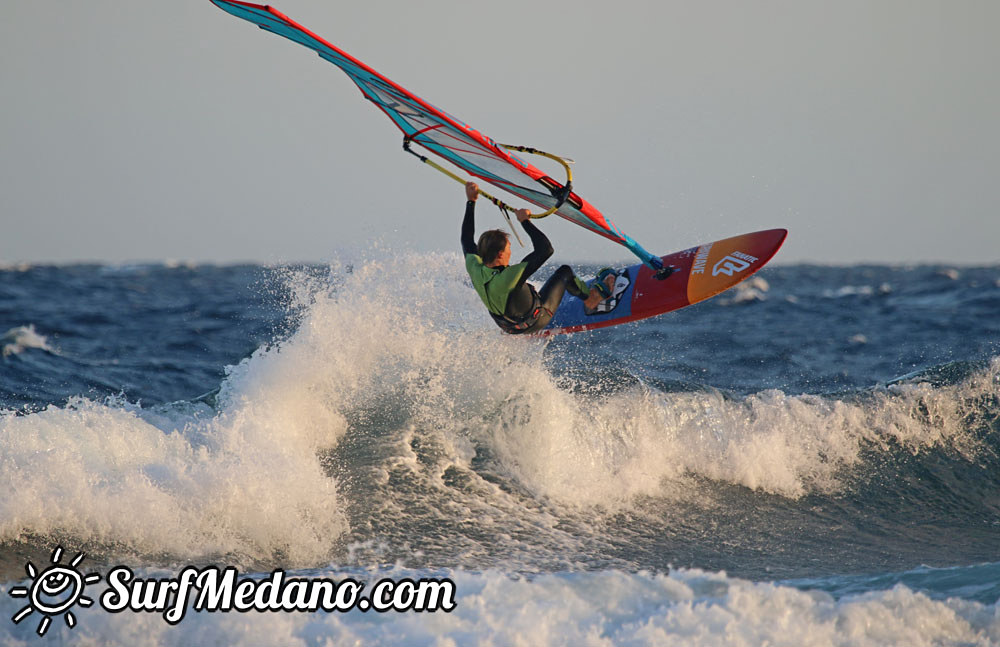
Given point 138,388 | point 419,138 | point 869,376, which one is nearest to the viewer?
point 419,138

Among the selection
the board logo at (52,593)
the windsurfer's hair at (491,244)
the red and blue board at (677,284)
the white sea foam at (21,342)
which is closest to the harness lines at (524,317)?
the windsurfer's hair at (491,244)

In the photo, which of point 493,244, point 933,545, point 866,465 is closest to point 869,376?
point 866,465

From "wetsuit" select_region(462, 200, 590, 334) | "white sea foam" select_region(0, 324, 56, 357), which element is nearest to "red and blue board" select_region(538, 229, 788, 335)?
"wetsuit" select_region(462, 200, 590, 334)

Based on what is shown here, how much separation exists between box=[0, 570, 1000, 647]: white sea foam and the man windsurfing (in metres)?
2.14

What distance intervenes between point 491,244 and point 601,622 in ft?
8.82

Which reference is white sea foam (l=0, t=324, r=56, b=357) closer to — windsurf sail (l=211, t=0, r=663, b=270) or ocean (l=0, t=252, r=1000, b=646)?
ocean (l=0, t=252, r=1000, b=646)

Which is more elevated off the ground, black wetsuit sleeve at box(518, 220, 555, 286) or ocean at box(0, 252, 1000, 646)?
black wetsuit sleeve at box(518, 220, 555, 286)

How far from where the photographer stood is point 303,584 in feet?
14.8

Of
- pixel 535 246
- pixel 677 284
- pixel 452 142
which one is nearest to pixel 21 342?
pixel 452 142

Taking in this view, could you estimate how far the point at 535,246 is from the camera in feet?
18.4

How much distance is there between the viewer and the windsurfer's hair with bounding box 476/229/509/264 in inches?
226

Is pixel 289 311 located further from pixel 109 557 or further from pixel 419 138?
pixel 109 557

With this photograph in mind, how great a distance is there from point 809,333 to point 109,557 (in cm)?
1270

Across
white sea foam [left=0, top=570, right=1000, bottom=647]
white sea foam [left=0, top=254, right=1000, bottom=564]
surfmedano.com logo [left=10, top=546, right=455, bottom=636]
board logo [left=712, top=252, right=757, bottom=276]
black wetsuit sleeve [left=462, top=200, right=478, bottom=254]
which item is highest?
black wetsuit sleeve [left=462, top=200, right=478, bottom=254]
